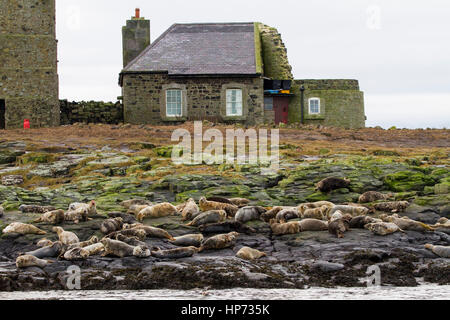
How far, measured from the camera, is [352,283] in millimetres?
9422

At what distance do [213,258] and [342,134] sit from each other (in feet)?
63.0

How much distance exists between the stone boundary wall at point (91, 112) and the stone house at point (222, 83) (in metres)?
1.14

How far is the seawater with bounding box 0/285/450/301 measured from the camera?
341 inches

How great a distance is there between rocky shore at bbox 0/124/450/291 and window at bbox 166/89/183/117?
11.1m

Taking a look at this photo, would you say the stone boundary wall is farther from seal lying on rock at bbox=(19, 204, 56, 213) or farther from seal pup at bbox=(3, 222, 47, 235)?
seal pup at bbox=(3, 222, 47, 235)

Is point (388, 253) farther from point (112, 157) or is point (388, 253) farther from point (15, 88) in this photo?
point (15, 88)

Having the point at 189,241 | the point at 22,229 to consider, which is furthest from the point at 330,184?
the point at 22,229

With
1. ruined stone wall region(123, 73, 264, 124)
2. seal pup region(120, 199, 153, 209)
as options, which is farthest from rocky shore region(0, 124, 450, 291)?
ruined stone wall region(123, 73, 264, 124)

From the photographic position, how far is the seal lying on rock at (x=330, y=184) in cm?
1465

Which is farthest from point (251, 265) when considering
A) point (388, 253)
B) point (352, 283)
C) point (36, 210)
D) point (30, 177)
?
point (30, 177)

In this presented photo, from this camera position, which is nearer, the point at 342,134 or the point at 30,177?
the point at 30,177

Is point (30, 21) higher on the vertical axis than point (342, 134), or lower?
higher

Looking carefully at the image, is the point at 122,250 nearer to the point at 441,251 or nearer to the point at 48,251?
the point at 48,251
